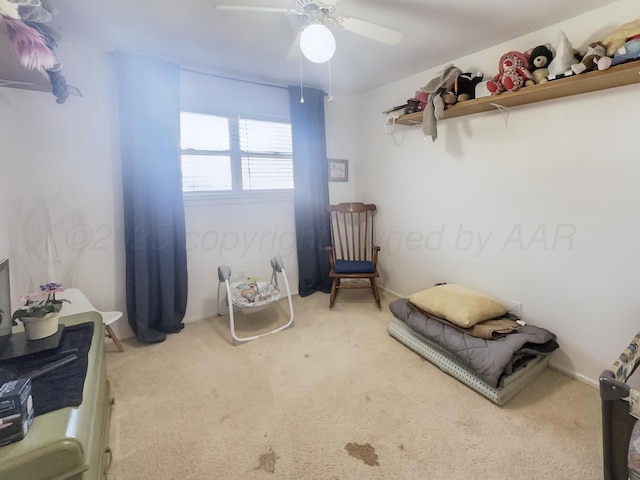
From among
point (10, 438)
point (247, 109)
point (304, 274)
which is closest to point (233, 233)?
point (304, 274)

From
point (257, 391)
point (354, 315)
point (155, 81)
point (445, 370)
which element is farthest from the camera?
point (354, 315)

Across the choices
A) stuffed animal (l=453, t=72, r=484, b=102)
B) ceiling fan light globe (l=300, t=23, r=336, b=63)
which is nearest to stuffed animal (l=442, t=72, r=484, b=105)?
stuffed animal (l=453, t=72, r=484, b=102)

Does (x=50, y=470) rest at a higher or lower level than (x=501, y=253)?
lower

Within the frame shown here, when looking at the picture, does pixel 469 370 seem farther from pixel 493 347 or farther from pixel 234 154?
pixel 234 154

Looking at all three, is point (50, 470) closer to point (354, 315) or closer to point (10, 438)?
point (10, 438)

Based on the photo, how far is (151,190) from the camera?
2.47m

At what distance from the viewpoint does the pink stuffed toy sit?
1.94 metres

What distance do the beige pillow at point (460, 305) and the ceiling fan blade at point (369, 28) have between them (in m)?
1.73

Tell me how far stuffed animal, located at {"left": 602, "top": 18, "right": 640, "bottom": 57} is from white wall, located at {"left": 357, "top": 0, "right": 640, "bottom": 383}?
0.24 meters

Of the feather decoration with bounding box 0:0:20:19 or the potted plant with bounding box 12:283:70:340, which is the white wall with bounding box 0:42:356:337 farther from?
the feather decoration with bounding box 0:0:20:19

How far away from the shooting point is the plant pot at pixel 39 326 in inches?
53.4

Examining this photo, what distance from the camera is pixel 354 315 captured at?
300 cm

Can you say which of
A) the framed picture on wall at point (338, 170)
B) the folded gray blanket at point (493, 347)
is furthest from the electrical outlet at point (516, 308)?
the framed picture on wall at point (338, 170)

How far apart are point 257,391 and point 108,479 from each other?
798 millimetres
